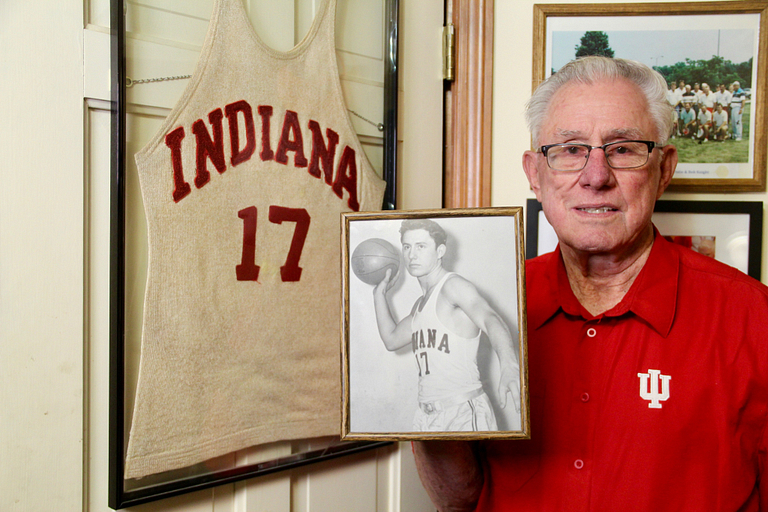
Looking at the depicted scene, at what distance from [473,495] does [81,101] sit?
96cm

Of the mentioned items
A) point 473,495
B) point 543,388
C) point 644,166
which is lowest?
point 473,495

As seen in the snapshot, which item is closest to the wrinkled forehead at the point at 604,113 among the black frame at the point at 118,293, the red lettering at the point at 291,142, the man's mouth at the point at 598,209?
the man's mouth at the point at 598,209

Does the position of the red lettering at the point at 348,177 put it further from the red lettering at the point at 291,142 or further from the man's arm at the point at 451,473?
the man's arm at the point at 451,473

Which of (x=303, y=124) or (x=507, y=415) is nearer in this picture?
(x=507, y=415)

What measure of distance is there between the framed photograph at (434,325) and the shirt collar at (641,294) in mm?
268

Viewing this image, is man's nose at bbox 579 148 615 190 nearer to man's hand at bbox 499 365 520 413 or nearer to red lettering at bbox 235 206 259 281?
man's hand at bbox 499 365 520 413

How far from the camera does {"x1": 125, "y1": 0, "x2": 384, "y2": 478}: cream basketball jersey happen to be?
3.04 feet

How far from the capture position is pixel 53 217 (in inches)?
33.7

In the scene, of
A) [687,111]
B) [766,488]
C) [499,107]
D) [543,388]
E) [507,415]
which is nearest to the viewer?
[507,415]

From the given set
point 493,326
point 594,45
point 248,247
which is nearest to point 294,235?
point 248,247

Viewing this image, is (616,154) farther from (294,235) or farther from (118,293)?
(118,293)

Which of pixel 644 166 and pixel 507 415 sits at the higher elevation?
pixel 644 166

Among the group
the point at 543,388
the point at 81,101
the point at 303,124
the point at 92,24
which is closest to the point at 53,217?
the point at 81,101

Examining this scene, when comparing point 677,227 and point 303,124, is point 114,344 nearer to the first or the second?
point 303,124
